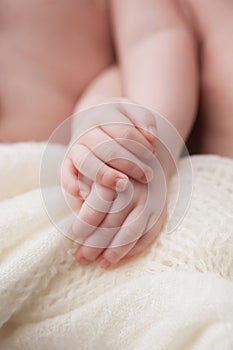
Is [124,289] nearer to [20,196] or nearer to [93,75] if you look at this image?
[20,196]

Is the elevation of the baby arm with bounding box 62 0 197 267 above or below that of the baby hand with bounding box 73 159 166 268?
above

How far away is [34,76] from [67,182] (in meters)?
0.24

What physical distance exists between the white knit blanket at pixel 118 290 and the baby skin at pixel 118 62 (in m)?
0.11

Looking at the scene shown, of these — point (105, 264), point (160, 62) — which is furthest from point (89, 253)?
point (160, 62)

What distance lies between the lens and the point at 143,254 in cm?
48

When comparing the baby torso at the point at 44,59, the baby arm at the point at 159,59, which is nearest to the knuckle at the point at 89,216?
the baby arm at the point at 159,59

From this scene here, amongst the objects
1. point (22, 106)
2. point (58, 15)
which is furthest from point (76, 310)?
point (58, 15)

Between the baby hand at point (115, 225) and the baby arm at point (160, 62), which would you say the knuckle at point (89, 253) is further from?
the baby arm at point (160, 62)

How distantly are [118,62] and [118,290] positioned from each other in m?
0.40

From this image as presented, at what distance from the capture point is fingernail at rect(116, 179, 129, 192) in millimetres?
470

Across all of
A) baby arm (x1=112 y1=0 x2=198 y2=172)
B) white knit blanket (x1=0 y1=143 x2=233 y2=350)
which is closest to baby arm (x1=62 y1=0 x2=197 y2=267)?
baby arm (x1=112 y1=0 x2=198 y2=172)

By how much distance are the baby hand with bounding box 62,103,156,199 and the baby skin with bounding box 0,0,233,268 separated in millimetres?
44

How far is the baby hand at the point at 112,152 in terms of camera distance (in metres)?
0.48

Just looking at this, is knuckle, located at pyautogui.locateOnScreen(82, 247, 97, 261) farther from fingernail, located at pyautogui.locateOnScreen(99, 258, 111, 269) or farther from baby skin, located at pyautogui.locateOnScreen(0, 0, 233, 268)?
baby skin, located at pyautogui.locateOnScreen(0, 0, 233, 268)
